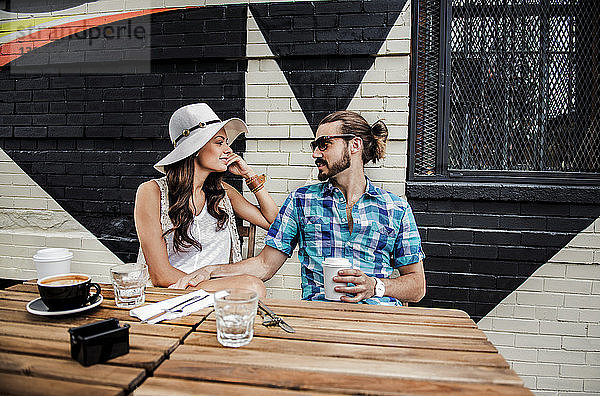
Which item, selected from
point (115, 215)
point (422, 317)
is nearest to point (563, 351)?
point (422, 317)

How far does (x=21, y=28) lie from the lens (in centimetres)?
336

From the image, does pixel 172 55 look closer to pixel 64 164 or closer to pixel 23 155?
pixel 64 164

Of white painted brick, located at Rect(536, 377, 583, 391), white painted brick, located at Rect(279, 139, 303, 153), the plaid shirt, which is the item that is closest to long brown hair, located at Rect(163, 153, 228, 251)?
the plaid shirt

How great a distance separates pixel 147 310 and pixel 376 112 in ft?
6.48

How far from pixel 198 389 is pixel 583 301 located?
266 centimetres

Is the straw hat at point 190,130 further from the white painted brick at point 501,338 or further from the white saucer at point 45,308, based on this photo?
the white painted brick at point 501,338

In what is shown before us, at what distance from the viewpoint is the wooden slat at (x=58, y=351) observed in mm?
1058

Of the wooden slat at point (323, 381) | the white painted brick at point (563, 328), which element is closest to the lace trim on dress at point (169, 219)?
the wooden slat at point (323, 381)

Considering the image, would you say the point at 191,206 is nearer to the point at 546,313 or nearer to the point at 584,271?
the point at 546,313

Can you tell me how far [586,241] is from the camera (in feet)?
8.76

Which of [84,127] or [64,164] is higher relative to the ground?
[84,127]

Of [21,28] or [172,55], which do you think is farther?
[21,28]

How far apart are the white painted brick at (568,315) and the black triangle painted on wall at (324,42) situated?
1.88m

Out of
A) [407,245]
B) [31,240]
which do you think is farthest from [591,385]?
[31,240]
